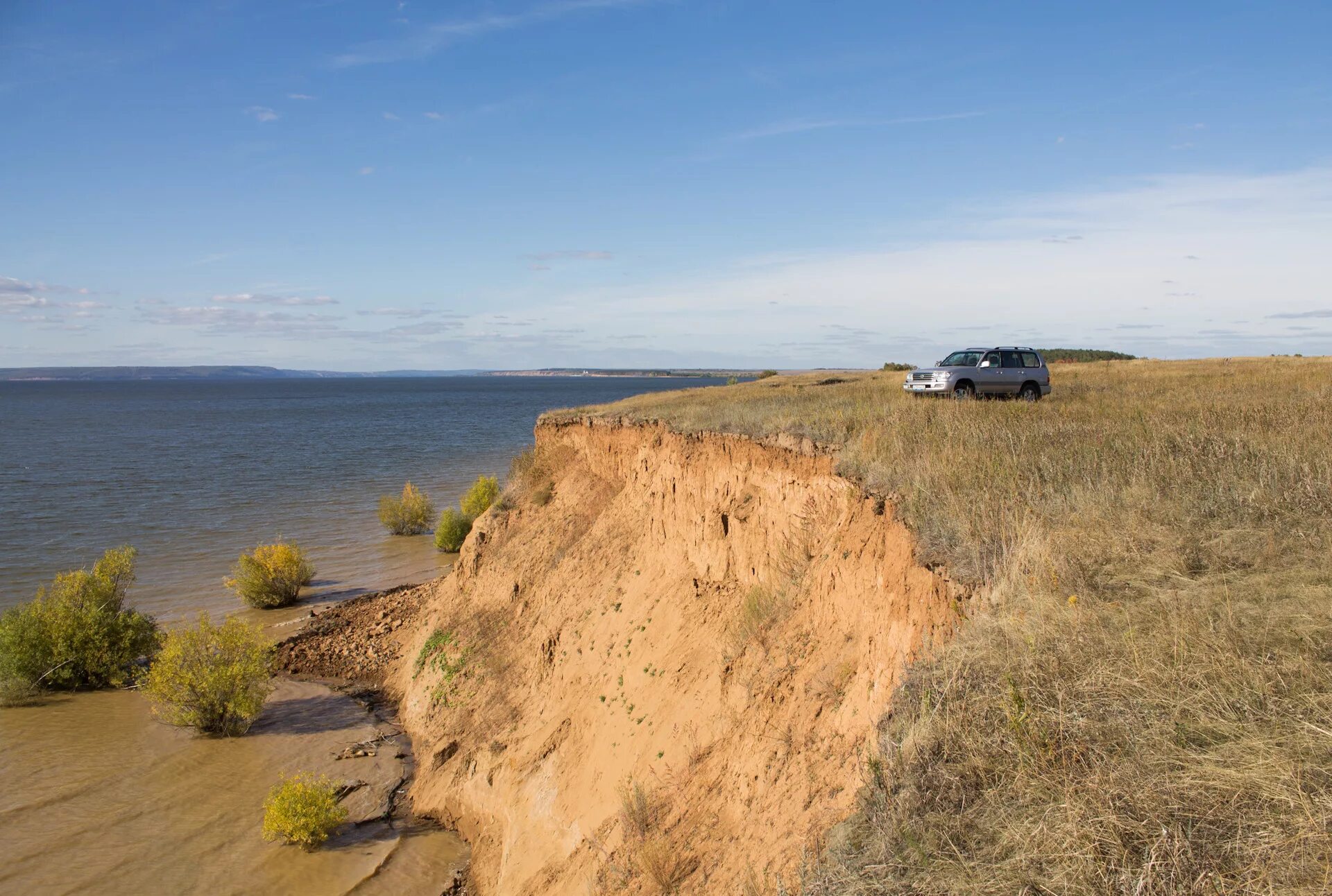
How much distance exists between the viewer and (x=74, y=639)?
19312 mm

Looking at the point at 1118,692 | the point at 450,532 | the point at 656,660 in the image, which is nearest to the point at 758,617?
the point at 656,660

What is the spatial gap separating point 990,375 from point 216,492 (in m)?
38.6

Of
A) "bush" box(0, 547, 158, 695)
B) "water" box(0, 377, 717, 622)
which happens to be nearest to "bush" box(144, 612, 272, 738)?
"bush" box(0, 547, 158, 695)

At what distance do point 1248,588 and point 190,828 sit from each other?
52.8 ft

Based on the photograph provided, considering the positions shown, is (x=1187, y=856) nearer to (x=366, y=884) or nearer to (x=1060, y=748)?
(x=1060, y=748)

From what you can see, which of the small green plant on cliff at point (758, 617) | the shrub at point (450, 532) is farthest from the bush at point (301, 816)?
the shrub at point (450, 532)

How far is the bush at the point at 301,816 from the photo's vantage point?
42.7 ft

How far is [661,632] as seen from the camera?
42.8 feet

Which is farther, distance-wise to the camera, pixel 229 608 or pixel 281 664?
pixel 229 608

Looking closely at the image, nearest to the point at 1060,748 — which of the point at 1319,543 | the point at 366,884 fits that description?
the point at 1319,543

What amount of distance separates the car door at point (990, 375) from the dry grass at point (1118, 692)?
11.5 m

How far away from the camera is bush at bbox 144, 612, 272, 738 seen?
55.3ft

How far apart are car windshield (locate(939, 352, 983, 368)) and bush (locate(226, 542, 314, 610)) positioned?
20826 mm

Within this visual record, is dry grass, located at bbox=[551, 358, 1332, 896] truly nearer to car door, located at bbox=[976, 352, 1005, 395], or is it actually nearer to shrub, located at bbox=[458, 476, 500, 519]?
car door, located at bbox=[976, 352, 1005, 395]
